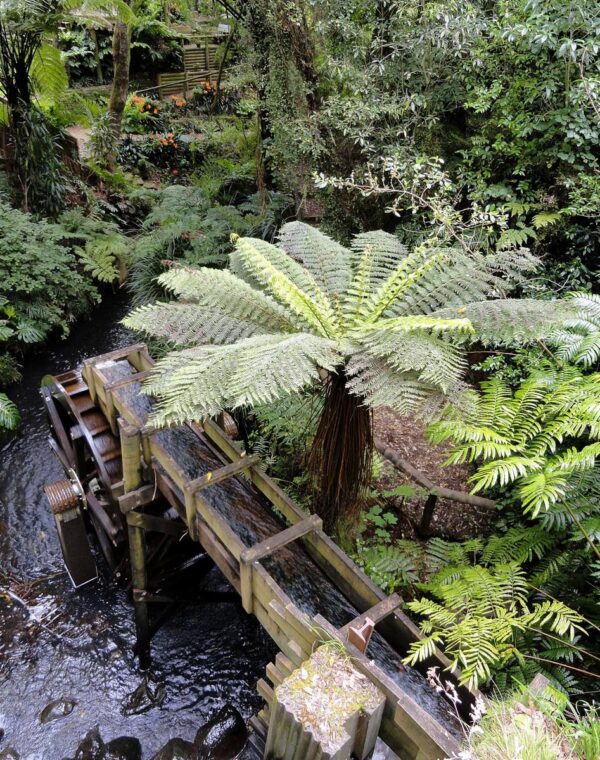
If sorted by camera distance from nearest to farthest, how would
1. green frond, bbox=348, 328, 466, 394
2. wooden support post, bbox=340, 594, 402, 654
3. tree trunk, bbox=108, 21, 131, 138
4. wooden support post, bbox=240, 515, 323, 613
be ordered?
wooden support post, bbox=340, 594, 402, 654 < green frond, bbox=348, 328, 466, 394 < wooden support post, bbox=240, 515, 323, 613 < tree trunk, bbox=108, 21, 131, 138

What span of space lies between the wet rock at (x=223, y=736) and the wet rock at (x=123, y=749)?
44 centimetres

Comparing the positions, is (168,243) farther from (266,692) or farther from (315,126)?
(266,692)

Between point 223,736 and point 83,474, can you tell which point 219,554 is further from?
point 83,474

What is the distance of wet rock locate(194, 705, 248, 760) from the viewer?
12.3ft

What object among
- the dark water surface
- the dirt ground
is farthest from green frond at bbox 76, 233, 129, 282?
the dirt ground

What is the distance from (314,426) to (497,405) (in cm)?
222

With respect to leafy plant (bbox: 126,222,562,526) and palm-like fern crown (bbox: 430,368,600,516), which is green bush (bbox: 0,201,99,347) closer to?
leafy plant (bbox: 126,222,562,526)

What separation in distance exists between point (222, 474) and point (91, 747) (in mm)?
2427

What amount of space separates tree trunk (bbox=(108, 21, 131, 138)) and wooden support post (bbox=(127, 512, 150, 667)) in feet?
28.8

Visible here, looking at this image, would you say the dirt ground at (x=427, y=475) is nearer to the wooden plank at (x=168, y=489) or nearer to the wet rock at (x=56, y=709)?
the wooden plank at (x=168, y=489)

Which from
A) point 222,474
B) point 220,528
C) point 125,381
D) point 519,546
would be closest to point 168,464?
point 222,474

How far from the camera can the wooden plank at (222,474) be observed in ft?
10.9

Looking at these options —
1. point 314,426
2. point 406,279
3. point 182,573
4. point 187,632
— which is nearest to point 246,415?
point 314,426

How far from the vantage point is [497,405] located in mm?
3088
